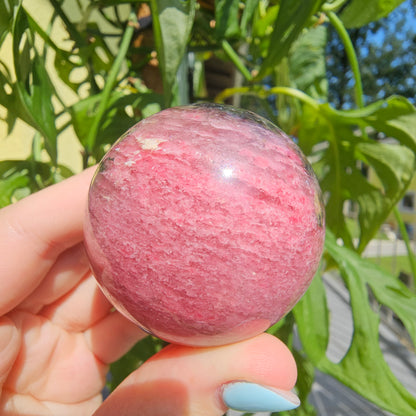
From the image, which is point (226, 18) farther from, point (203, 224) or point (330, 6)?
point (203, 224)

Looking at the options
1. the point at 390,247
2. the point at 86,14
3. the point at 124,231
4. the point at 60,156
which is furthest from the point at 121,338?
the point at 390,247

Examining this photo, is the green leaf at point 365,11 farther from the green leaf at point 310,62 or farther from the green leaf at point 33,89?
the green leaf at point 33,89

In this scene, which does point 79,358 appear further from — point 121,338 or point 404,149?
point 404,149

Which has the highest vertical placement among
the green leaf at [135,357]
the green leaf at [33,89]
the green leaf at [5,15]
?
the green leaf at [5,15]

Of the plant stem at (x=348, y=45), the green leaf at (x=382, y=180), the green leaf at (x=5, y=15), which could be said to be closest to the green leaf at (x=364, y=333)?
the green leaf at (x=382, y=180)

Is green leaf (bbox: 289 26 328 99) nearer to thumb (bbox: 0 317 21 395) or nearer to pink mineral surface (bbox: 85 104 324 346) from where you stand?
pink mineral surface (bbox: 85 104 324 346)
